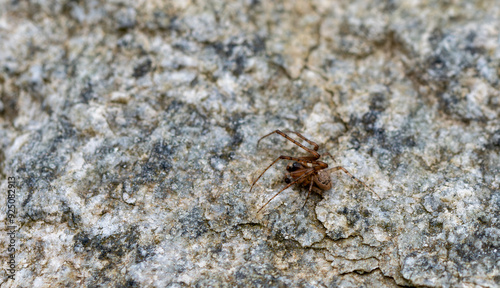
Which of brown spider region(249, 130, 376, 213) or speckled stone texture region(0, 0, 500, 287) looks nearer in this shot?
speckled stone texture region(0, 0, 500, 287)

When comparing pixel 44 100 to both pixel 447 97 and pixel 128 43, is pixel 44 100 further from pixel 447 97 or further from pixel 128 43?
pixel 447 97

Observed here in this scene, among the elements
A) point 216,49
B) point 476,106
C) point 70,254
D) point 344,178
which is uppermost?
point 216,49

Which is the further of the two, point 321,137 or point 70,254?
point 321,137

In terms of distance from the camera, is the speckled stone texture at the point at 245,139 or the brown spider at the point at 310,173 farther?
the brown spider at the point at 310,173

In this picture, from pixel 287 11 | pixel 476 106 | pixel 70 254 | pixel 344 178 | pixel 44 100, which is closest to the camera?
pixel 70 254

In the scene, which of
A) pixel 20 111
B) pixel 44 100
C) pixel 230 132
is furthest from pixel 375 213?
pixel 20 111

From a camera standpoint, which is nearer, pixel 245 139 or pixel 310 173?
pixel 310 173

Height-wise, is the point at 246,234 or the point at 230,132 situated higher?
the point at 230,132

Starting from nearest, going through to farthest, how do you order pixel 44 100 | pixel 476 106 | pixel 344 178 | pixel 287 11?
1. pixel 344 178
2. pixel 476 106
3. pixel 44 100
4. pixel 287 11
